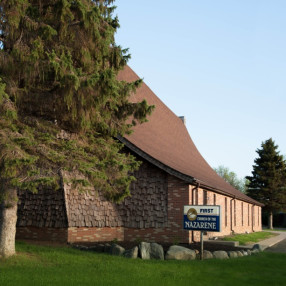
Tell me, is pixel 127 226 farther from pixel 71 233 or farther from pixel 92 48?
pixel 92 48

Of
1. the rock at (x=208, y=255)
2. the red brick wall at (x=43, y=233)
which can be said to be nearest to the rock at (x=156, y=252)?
the rock at (x=208, y=255)

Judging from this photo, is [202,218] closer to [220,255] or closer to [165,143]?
[220,255]

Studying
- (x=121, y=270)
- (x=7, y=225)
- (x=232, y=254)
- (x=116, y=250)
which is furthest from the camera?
(x=232, y=254)

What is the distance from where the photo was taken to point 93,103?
29.7 feet

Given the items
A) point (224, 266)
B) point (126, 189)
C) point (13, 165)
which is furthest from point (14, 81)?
point (224, 266)

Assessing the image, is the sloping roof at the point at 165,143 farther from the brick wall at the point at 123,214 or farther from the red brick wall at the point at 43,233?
the red brick wall at the point at 43,233

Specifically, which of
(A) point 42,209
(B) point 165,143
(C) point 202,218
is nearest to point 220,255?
(C) point 202,218

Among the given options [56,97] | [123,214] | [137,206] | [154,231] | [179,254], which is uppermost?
[56,97]

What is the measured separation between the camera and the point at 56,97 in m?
9.36

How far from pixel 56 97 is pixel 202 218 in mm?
5695

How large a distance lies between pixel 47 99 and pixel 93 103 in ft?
4.24

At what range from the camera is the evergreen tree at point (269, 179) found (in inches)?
1673

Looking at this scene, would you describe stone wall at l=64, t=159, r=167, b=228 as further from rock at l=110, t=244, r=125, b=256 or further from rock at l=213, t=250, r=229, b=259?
rock at l=213, t=250, r=229, b=259

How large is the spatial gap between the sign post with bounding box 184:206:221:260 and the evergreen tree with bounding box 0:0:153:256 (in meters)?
2.44
